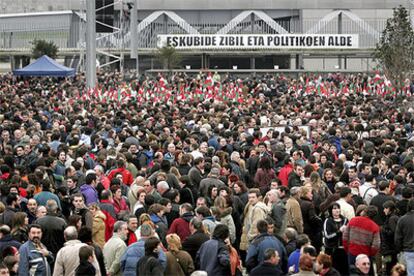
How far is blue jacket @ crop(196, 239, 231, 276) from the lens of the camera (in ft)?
47.7

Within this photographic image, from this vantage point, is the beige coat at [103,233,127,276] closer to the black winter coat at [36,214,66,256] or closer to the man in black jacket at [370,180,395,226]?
the black winter coat at [36,214,66,256]

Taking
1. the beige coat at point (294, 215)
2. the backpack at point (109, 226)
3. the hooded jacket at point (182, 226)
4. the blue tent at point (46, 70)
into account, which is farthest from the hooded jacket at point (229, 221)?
the blue tent at point (46, 70)

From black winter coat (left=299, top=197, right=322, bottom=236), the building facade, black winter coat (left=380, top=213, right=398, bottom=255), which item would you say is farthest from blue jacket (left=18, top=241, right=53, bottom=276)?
the building facade

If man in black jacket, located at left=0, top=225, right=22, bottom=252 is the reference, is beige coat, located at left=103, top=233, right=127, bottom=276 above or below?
below

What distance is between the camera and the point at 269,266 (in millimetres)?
13625

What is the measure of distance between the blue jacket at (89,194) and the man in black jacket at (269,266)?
5056mm

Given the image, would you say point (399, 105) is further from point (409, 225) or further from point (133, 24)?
point (409, 225)

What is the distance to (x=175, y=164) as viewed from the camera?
72.6 feet

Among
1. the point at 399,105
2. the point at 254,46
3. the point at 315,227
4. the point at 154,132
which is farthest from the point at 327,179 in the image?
the point at 254,46

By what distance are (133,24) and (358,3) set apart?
22321 millimetres

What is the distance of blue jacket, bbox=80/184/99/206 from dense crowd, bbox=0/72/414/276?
0.02 meters

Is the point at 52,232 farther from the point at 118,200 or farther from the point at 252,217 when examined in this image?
the point at 252,217

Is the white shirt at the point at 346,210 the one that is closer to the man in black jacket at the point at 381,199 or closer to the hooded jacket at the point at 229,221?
the man in black jacket at the point at 381,199

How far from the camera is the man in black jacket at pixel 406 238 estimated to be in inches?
635
